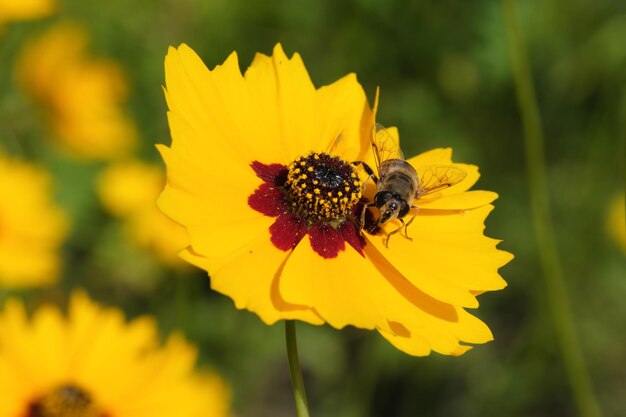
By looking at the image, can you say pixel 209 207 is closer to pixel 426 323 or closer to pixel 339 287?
pixel 339 287

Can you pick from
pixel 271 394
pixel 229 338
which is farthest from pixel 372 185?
pixel 271 394

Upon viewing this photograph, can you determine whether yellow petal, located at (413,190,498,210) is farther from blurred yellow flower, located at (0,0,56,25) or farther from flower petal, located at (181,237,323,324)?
blurred yellow flower, located at (0,0,56,25)

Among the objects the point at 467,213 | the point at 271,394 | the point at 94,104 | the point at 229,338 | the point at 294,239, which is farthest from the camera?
the point at 94,104

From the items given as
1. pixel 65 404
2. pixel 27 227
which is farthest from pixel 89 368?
pixel 27 227

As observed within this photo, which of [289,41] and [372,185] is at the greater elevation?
[289,41]

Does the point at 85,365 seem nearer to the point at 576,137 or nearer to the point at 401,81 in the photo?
the point at 401,81

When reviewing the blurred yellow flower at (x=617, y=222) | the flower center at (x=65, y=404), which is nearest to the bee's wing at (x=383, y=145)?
the flower center at (x=65, y=404)

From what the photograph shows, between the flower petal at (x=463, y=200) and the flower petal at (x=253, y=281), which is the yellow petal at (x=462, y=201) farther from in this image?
the flower petal at (x=253, y=281)
